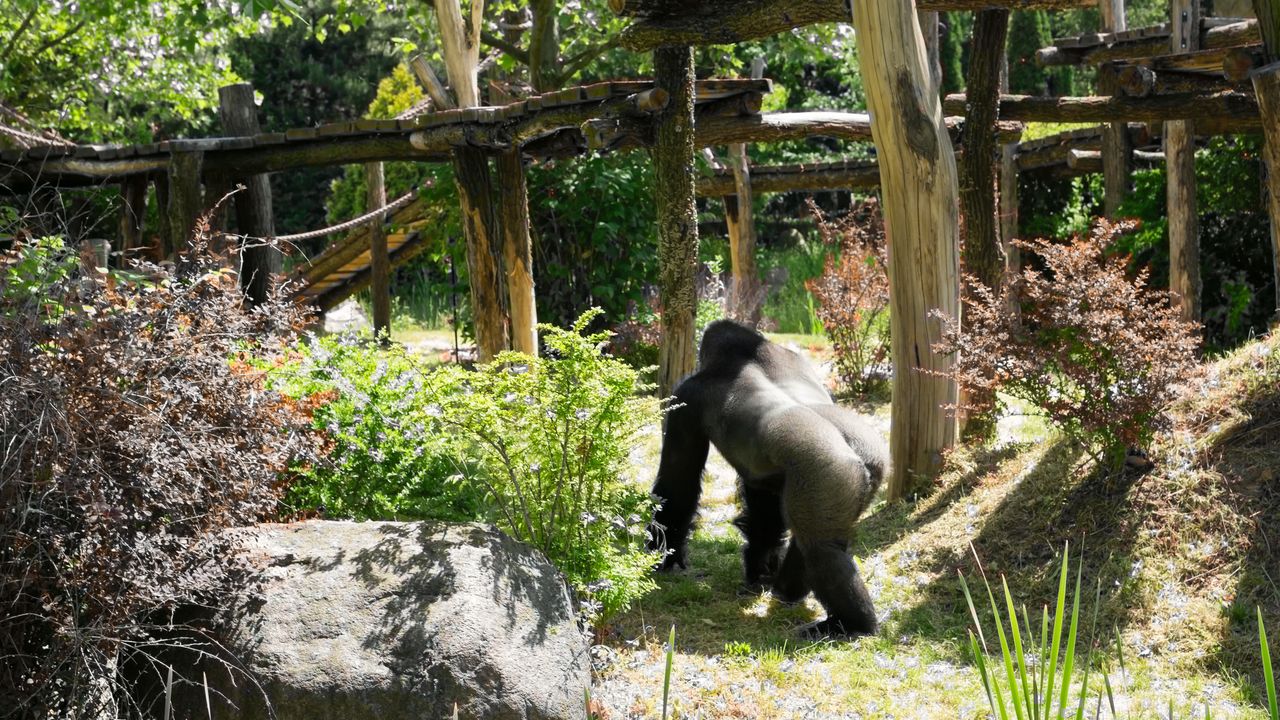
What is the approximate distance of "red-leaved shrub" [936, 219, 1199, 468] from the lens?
577 centimetres

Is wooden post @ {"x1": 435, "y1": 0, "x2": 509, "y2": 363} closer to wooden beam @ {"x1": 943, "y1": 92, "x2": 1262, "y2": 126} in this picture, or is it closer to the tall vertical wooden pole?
wooden beam @ {"x1": 943, "y1": 92, "x2": 1262, "y2": 126}

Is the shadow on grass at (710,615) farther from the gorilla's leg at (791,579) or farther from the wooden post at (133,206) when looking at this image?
the wooden post at (133,206)

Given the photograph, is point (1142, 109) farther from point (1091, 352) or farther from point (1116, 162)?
point (1091, 352)

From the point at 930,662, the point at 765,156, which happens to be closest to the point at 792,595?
the point at 930,662

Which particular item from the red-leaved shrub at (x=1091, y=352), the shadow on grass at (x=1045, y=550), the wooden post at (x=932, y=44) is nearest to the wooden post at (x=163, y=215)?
the wooden post at (x=932, y=44)

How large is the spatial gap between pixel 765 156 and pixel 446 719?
19647 mm

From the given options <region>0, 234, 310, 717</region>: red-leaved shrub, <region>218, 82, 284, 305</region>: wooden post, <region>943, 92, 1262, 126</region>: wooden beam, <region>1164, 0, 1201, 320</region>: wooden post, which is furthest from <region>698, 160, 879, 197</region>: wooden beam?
<region>0, 234, 310, 717</region>: red-leaved shrub

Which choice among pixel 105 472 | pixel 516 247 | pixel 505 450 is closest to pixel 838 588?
pixel 505 450

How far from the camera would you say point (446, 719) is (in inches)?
158

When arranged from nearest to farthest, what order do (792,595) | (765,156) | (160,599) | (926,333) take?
(160,599)
(792,595)
(926,333)
(765,156)

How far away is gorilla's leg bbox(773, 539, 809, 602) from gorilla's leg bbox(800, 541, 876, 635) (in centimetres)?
33

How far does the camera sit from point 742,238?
13992 mm

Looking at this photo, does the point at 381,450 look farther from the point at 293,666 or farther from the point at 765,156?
the point at 765,156

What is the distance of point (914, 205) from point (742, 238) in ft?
24.1
